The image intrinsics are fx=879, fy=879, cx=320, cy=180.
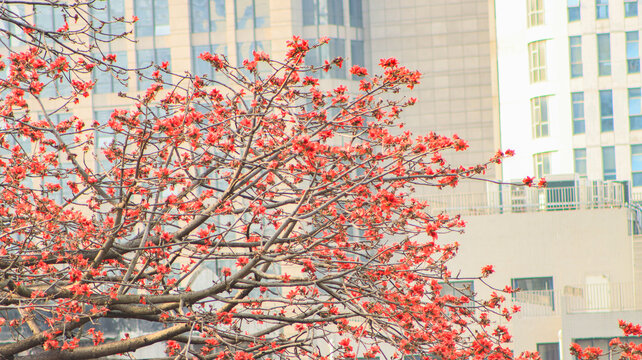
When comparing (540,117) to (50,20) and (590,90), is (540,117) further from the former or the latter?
(50,20)

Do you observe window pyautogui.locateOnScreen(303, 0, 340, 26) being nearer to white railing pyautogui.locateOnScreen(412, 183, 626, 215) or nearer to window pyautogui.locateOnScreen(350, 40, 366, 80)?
window pyautogui.locateOnScreen(350, 40, 366, 80)

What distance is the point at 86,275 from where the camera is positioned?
7332 mm

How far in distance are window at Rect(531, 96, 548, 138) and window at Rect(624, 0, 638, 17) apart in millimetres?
5479

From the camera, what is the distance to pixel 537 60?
43.3 m

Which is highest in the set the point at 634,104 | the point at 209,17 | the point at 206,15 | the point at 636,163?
the point at 206,15

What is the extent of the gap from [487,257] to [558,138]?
12982mm

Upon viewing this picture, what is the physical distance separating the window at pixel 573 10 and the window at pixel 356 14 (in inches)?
569

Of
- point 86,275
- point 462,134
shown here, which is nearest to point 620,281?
point 462,134

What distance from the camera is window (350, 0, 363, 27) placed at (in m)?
52.6

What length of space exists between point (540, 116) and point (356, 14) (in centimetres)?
1491

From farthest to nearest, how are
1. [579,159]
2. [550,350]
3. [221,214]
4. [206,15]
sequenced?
[206,15], [579,159], [550,350], [221,214]

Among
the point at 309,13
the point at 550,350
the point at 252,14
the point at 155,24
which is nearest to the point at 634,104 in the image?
the point at 550,350

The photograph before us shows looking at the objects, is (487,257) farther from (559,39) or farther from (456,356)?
(456,356)

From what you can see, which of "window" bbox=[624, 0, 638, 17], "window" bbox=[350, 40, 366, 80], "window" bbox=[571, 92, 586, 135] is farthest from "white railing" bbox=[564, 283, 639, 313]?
"window" bbox=[350, 40, 366, 80]
